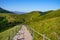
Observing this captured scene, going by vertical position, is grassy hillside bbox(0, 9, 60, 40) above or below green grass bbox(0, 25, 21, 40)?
above

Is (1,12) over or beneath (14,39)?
over

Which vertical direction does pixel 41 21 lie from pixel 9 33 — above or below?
above

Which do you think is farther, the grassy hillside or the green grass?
the green grass

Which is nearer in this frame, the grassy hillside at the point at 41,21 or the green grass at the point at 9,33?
the grassy hillside at the point at 41,21

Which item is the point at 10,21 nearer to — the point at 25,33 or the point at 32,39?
the point at 25,33

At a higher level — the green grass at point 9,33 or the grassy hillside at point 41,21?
Answer: the grassy hillside at point 41,21

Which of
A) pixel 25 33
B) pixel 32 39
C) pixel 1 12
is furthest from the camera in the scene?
pixel 1 12

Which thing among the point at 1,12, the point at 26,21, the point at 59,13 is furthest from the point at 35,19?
the point at 1,12

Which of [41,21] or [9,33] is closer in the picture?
[9,33]
